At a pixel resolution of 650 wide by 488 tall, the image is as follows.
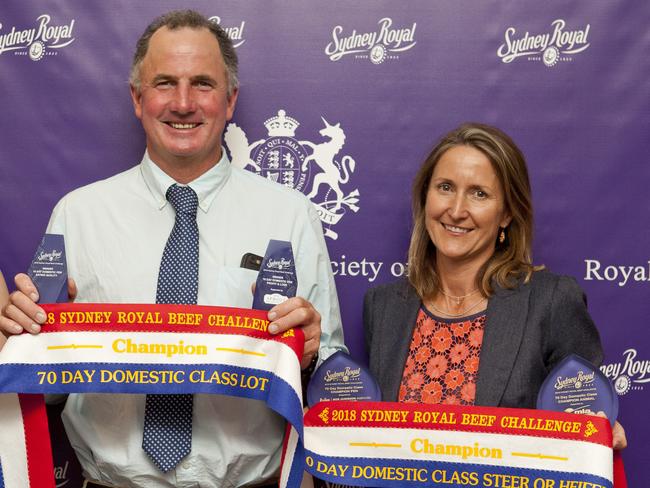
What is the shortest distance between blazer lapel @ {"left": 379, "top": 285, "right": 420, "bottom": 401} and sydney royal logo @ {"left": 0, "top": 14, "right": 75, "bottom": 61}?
1.28 metres

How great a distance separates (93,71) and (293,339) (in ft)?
3.91

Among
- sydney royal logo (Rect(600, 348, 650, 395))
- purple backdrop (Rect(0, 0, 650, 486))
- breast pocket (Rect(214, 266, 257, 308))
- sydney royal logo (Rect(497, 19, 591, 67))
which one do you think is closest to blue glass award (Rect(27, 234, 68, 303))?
breast pocket (Rect(214, 266, 257, 308))

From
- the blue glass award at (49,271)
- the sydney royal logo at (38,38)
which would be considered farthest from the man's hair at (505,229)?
the sydney royal logo at (38,38)

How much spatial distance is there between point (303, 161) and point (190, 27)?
60 cm

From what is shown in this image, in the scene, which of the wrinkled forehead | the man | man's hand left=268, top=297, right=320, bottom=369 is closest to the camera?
man's hand left=268, top=297, right=320, bottom=369

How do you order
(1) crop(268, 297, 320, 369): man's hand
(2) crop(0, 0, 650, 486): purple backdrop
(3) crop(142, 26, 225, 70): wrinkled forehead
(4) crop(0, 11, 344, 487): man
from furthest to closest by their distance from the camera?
(2) crop(0, 0, 650, 486): purple backdrop < (3) crop(142, 26, 225, 70): wrinkled forehead < (4) crop(0, 11, 344, 487): man < (1) crop(268, 297, 320, 369): man's hand

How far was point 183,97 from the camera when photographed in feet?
5.90

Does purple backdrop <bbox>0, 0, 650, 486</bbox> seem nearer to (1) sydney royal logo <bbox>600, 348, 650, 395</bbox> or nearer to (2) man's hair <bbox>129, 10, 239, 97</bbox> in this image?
(1) sydney royal logo <bbox>600, 348, 650, 395</bbox>

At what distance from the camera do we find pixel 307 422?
5.60 feet

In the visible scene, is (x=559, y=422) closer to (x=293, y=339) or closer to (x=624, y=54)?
(x=293, y=339)

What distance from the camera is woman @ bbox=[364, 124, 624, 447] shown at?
5.75 ft

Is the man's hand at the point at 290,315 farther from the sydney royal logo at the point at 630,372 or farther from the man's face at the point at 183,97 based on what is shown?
A: the sydney royal logo at the point at 630,372

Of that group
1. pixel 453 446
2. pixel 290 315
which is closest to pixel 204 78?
pixel 290 315

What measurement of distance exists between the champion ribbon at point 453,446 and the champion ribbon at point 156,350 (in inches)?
4.2
